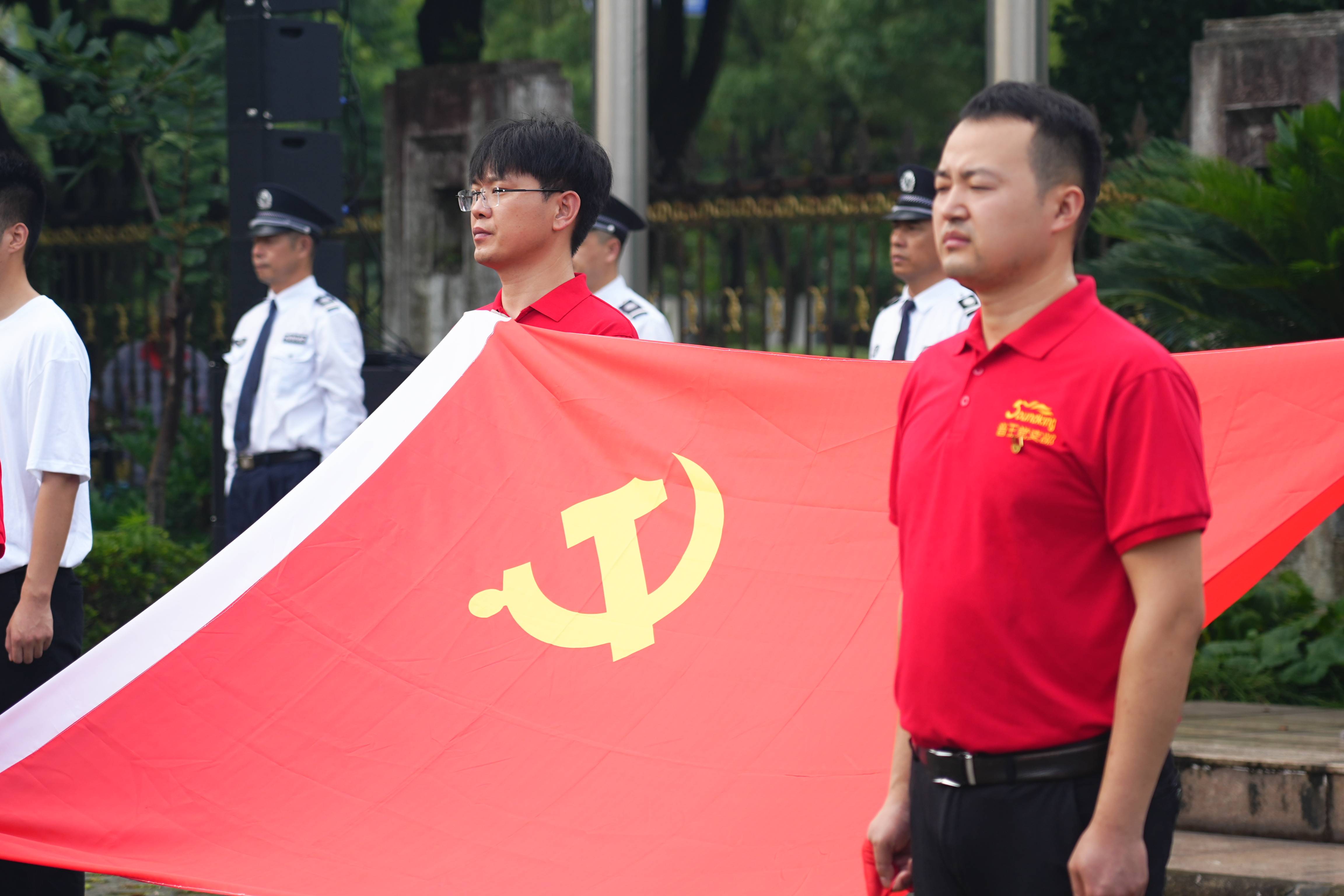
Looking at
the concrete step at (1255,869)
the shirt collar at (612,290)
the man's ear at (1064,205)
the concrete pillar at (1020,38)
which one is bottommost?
the concrete step at (1255,869)

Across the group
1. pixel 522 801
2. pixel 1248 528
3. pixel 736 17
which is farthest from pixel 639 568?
pixel 736 17

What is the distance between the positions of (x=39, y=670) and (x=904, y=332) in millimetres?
3680

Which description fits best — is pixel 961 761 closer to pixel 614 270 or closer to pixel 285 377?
pixel 614 270

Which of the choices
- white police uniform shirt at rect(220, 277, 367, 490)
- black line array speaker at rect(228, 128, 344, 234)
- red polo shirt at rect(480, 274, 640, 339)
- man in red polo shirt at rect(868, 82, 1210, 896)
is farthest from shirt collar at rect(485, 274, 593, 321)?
black line array speaker at rect(228, 128, 344, 234)

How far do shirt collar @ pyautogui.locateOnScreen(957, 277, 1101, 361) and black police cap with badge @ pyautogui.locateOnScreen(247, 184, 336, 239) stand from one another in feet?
18.4

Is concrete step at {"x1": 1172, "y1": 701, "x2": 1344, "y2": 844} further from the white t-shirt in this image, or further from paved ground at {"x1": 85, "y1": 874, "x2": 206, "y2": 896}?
the white t-shirt

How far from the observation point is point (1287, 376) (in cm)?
343

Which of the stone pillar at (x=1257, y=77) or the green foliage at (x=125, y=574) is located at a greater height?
the stone pillar at (x=1257, y=77)

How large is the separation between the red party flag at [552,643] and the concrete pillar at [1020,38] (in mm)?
5246

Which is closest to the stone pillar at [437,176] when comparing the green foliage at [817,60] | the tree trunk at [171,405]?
the tree trunk at [171,405]

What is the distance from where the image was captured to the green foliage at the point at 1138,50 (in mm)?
11531

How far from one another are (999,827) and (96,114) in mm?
9370

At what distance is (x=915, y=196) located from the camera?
A: 6.60 m

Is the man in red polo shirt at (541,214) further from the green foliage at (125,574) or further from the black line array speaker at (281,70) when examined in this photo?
the green foliage at (125,574)
